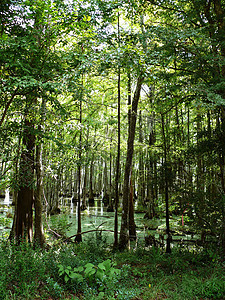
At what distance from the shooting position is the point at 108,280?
412 centimetres

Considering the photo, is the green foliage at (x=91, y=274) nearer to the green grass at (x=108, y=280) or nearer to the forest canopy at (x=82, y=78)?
the green grass at (x=108, y=280)

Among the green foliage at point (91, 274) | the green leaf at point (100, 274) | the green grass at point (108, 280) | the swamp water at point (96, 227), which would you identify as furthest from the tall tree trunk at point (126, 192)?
the green leaf at point (100, 274)

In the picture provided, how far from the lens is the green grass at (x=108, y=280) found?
3.64 m

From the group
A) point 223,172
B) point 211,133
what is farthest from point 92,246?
point 211,133

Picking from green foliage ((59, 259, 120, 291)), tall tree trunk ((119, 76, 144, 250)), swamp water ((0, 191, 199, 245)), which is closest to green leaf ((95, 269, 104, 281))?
green foliage ((59, 259, 120, 291))

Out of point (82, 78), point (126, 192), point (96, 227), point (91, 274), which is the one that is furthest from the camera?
point (96, 227)

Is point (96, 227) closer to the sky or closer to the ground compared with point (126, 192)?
closer to the ground

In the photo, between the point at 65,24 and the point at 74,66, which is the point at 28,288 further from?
the point at 65,24

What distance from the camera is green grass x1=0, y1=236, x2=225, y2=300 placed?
11.9ft

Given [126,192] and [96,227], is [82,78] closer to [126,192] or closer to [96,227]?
[126,192]

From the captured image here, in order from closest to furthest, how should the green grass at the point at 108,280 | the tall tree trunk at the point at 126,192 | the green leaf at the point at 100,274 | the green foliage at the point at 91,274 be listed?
the green grass at the point at 108,280, the green foliage at the point at 91,274, the green leaf at the point at 100,274, the tall tree trunk at the point at 126,192

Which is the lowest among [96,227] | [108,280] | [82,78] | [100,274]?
[96,227]

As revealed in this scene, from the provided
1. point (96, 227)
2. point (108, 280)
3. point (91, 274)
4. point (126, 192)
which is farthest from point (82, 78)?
point (96, 227)

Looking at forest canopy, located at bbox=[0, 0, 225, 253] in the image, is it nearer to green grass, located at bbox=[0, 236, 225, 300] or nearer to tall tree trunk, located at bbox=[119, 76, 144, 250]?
tall tree trunk, located at bbox=[119, 76, 144, 250]
